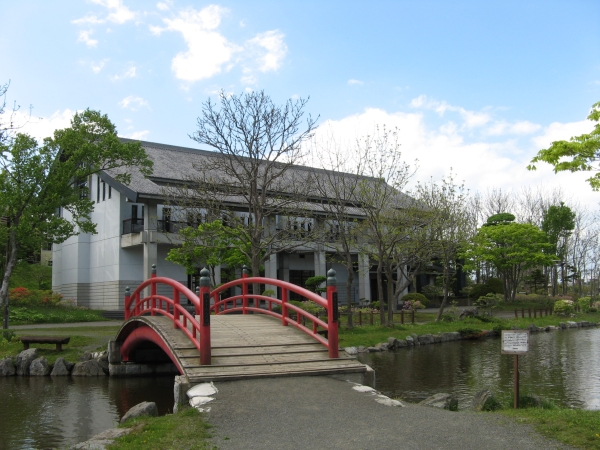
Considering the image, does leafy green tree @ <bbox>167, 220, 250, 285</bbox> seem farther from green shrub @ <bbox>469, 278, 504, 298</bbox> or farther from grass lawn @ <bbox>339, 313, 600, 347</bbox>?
green shrub @ <bbox>469, 278, 504, 298</bbox>

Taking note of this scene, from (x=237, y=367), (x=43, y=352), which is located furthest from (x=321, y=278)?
(x=237, y=367)

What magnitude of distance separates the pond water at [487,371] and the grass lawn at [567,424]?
3176 mm

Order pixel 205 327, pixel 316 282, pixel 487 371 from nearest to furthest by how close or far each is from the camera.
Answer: pixel 205 327
pixel 487 371
pixel 316 282

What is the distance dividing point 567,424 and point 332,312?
4.09m

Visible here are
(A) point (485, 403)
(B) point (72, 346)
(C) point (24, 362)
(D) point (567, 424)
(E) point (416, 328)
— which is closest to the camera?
(D) point (567, 424)

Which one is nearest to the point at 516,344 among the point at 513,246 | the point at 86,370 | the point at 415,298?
the point at 86,370

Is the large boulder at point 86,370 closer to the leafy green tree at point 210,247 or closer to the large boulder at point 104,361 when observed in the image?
the large boulder at point 104,361

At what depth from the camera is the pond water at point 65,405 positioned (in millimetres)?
9727

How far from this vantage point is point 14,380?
15.3 meters

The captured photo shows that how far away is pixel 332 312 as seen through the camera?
9.70m

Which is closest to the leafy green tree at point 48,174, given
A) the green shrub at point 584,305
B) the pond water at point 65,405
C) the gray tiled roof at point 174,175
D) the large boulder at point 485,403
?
the gray tiled roof at point 174,175

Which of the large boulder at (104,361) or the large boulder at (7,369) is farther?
the large boulder at (104,361)

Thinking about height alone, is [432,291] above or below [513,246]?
below

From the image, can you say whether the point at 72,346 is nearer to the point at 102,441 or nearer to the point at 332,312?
the point at 332,312
